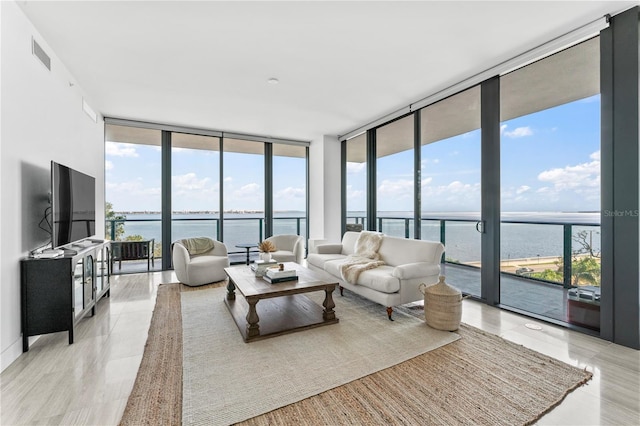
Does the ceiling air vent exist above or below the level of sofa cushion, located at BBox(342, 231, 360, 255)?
above

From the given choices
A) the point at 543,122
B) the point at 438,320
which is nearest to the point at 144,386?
the point at 438,320

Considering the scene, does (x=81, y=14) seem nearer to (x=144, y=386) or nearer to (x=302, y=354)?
(x=144, y=386)

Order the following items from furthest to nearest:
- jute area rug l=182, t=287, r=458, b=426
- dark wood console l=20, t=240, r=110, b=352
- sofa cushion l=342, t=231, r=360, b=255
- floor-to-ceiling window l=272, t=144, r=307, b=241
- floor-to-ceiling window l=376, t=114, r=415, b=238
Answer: floor-to-ceiling window l=272, t=144, r=307, b=241, floor-to-ceiling window l=376, t=114, r=415, b=238, sofa cushion l=342, t=231, r=360, b=255, dark wood console l=20, t=240, r=110, b=352, jute area rug l=182, t=287, r=458, b=426

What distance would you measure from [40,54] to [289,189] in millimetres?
4610

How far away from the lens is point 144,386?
1.83 meters

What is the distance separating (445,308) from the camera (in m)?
2.67

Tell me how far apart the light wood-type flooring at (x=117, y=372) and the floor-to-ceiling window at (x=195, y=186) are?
2.73m

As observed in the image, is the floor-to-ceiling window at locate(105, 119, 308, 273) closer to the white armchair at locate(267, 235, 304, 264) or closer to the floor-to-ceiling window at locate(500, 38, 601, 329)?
the white armchair at locate(267, 235, 304, 264)

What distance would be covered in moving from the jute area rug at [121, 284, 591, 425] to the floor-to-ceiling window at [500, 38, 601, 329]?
1312 millimetres

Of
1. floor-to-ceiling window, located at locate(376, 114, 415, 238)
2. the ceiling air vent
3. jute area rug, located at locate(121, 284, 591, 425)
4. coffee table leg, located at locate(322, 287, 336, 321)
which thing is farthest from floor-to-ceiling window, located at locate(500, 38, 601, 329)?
the ceiling air vent

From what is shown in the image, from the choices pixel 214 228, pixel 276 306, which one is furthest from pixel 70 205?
pixel 214 228

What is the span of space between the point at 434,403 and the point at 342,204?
504cm

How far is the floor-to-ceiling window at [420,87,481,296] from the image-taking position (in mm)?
3875

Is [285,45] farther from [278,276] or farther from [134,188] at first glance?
[134,188]
